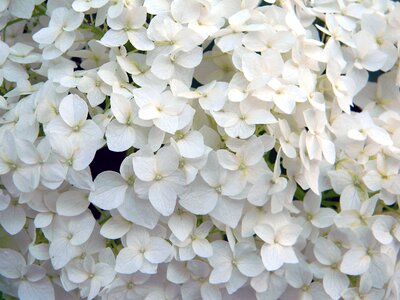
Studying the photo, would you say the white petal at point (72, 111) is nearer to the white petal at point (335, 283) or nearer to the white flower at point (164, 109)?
the white flower at point (164, 109)

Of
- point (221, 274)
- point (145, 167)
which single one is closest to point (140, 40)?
point (145, 167)

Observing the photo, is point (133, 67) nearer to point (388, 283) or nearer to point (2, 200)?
point (2, 200)

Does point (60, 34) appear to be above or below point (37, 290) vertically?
above

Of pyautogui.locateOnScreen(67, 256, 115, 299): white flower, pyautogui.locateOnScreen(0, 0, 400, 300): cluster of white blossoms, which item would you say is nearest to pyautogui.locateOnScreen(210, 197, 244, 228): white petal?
pyautogui.locateOnScreen(0, 0, 400, 300): cluster of white blossoms

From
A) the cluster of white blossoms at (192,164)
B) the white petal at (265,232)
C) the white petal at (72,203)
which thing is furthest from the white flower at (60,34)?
the white petal at (265,232)

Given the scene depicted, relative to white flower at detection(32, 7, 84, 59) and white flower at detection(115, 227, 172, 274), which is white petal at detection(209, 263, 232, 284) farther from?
white flower at detection(32, 7, 84, 59)

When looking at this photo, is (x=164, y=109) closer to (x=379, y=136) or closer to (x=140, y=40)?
(x=140, y=40)

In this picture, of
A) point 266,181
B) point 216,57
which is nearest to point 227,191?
point 266,181

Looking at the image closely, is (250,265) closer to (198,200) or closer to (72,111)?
(198,200)
